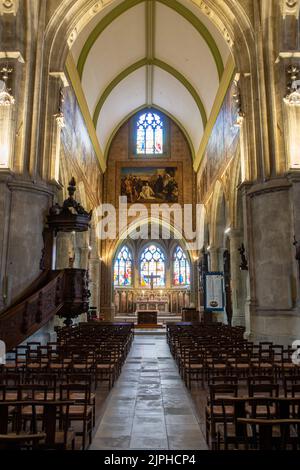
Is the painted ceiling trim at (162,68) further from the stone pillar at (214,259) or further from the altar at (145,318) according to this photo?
the altar at (145,318)

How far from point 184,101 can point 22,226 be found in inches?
792

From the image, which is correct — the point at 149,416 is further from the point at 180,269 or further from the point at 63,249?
the point at 180,269

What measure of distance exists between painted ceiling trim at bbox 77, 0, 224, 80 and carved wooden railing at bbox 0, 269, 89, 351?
13681 mm

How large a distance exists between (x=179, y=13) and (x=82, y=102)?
7.01 metres

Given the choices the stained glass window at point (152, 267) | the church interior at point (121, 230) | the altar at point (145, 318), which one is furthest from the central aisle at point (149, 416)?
the stained glass window at point (152, 267)

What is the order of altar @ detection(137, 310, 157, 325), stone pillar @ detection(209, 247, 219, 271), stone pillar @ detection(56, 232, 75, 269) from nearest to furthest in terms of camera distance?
stone pillar @ detection(56, 232, 75, 269), stone pillar @ detection(209, 247, 219, 271), altar @ detection(137, 310, 157, 325)

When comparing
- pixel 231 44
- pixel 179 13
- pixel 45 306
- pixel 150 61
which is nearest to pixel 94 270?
pixel 150 61

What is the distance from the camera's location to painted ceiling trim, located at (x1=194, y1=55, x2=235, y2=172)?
63.6 ft

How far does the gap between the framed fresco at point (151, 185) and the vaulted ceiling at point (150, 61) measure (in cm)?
318

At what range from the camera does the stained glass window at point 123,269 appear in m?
42.3

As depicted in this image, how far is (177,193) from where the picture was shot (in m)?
33.8

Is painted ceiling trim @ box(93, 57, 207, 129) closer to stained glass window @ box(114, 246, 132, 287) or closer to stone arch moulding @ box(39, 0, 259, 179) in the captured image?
stone arch moulding @ box(39, 0, 259, 179)

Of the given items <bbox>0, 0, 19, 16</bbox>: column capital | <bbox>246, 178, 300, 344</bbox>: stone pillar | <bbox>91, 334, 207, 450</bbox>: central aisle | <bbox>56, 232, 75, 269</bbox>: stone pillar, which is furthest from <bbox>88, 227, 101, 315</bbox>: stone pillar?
<bbox>91, 334, 207, 450</bbox>: central aisle
